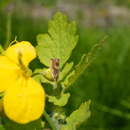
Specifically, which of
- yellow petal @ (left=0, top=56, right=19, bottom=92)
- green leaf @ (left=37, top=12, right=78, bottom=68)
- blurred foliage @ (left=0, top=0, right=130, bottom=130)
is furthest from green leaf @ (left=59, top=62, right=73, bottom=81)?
blurred foliage @ (left=0, top=0, right=130, bottom=130)

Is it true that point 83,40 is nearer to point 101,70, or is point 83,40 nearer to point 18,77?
point 101,70

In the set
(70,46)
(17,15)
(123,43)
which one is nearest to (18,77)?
(70,46)

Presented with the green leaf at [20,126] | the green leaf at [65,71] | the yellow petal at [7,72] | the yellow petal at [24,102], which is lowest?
the green leaf at [20,126]

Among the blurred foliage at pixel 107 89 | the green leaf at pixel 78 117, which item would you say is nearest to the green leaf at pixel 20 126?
the green leaf at pixel 78 117

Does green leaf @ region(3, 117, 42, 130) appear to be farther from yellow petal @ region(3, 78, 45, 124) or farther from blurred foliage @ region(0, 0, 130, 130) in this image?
blurred foliage @ region(0, 0, 130, 130)

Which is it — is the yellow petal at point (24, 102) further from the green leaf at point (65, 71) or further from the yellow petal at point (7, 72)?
the green leaf at point (65, 71)

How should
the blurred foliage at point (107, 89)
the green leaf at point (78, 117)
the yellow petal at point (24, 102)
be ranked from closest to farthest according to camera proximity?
the yellow petal at point (24, 102) < the green leaf at point (78, 117) < the blurred foliage at point (107, 89)

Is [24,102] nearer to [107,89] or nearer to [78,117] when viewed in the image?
[78,117]

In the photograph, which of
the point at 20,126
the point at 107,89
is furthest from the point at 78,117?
the point at 107,89
